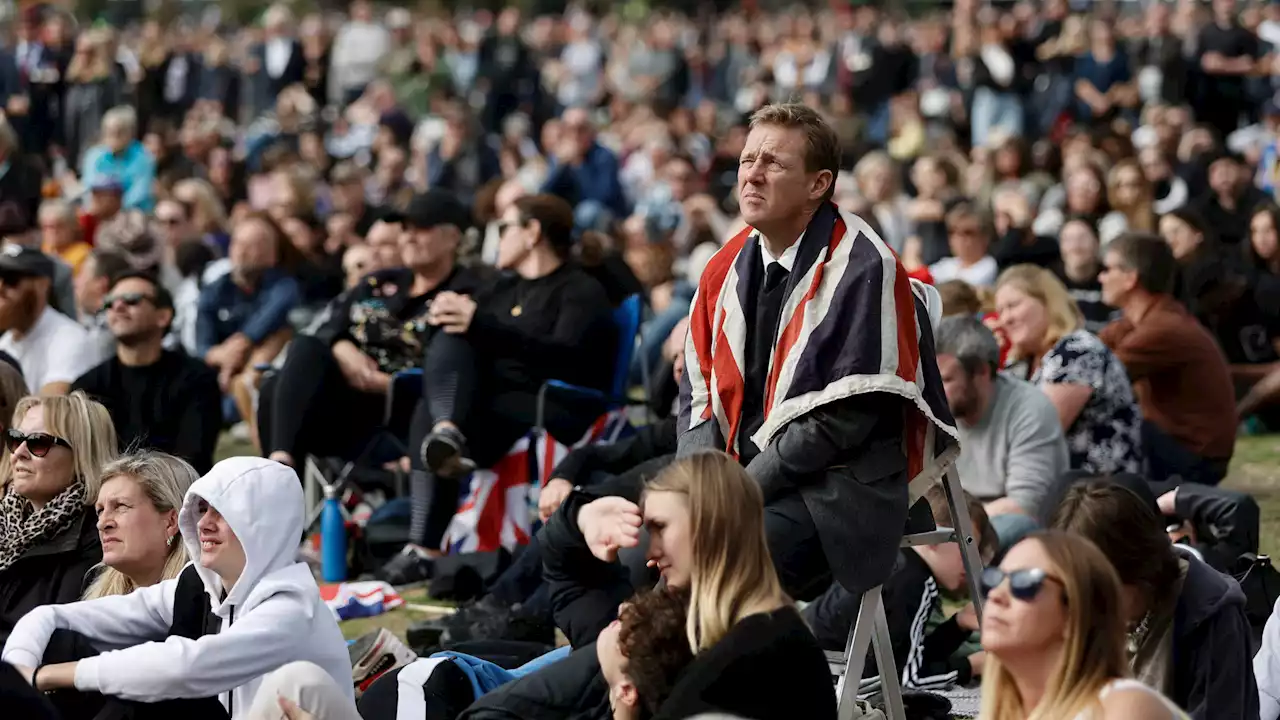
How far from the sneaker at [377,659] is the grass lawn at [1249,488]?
4.33ft

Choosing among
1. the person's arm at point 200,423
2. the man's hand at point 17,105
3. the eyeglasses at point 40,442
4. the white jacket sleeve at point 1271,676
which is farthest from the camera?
the man's hand at point 17,105

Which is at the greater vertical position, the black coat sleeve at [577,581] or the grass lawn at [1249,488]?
the black coat sleeve at [577,581]

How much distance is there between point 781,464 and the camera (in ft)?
14.4

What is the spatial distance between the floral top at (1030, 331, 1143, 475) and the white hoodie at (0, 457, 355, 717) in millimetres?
3420

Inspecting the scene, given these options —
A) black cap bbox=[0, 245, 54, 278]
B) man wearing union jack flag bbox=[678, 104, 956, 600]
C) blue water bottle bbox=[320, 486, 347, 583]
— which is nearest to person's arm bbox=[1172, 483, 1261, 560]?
man wearing union jack flag bbox=[678, 104, 956, 600]

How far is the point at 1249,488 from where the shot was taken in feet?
27.2

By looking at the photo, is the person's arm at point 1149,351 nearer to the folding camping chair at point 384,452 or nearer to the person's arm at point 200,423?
the folding camping chair at point 384,452

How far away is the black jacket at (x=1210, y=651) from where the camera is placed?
4207 mm

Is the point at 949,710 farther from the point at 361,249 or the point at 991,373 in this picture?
the point at 361,249

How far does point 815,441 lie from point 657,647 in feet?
2.27

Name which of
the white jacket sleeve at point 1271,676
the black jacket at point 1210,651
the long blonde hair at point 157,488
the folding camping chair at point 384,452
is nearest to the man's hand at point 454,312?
the folding camping chair at point 384,452

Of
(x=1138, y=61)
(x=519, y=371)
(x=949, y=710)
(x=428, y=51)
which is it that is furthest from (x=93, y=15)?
(x=949, y=710)

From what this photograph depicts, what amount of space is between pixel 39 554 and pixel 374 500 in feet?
10.2

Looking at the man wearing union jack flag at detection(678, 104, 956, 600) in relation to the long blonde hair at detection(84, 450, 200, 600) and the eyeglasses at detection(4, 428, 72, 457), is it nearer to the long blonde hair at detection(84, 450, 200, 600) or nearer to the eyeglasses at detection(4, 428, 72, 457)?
the long blonde hair at detection(84, 450, 200, 600)
